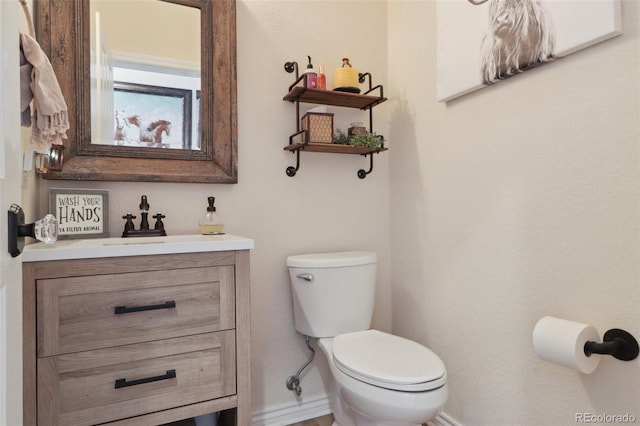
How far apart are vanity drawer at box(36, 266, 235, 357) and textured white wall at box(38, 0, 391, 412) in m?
0.46

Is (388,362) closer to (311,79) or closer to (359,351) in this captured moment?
(359,351)

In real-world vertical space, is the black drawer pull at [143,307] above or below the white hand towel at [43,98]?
below

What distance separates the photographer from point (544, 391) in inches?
48.1

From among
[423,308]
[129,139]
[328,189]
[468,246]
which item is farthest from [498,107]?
[129,139]

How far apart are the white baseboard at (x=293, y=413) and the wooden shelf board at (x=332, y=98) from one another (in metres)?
1.44

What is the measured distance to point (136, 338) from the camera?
108 cm

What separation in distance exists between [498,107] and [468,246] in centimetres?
56

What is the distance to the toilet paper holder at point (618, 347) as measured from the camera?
100 centimetres

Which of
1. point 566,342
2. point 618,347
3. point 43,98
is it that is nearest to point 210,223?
point 43,98

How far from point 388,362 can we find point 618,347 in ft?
2.17

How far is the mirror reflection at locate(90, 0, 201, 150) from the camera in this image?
→ 143 centimetres

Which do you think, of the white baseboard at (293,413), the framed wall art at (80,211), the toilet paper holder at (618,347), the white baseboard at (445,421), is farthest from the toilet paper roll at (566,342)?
the framed wall art at (80,211)

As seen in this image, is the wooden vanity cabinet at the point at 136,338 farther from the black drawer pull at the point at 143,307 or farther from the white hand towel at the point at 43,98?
the white hand towel at the point at 43,98

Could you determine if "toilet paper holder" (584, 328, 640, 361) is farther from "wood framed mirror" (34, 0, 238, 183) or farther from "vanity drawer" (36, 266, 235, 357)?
"wood framed mirror" (34, 0, 238, 183)
